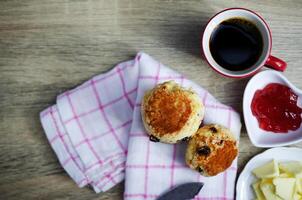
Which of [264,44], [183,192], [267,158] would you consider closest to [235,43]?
[264,44]

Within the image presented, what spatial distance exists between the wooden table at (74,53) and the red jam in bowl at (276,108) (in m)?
0.07

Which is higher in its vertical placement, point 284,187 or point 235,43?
point 235,43

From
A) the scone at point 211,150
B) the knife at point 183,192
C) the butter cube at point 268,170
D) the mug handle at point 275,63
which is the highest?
the mug handle at point 275,63

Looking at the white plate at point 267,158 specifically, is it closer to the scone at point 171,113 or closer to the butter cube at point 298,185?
the butter cube at point 298,185

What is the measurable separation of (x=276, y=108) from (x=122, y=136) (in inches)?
18.5

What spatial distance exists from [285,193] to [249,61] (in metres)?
0.40

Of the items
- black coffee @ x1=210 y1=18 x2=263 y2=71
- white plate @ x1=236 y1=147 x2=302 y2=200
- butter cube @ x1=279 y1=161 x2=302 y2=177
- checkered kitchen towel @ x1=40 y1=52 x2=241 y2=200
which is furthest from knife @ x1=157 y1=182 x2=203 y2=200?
black coffee @ x1=210 y1=18 x2=263 y2=71

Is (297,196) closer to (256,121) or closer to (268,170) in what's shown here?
(268,170)

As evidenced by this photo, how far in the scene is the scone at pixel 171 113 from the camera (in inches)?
49.3

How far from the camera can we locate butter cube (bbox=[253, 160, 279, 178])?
1348mm

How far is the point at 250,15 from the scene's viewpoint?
1.31 meters

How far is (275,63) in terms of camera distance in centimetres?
131

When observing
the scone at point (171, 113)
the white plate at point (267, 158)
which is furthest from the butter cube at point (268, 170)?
the scone at point (171, 113)

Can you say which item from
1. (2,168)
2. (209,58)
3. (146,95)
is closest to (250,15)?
(209,58)
